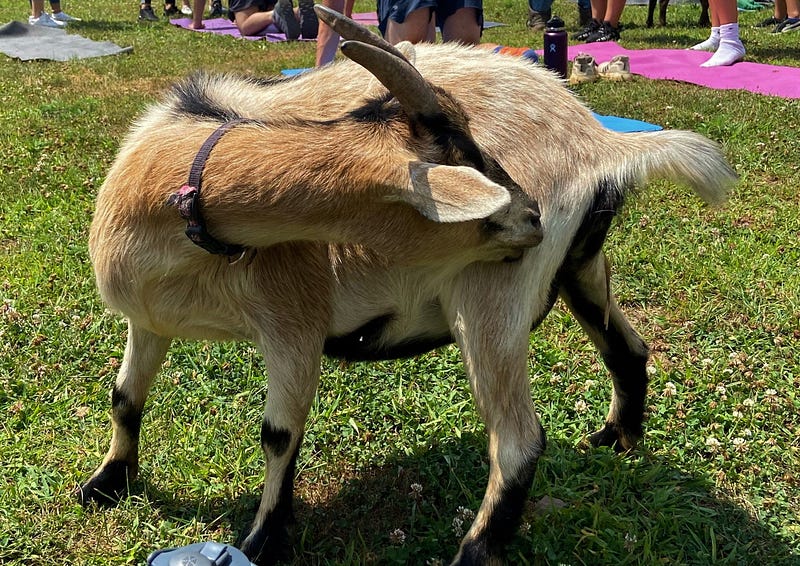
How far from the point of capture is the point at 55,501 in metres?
2.79

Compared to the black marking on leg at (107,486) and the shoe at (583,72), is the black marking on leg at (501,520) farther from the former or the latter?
the shoe at (583,72)

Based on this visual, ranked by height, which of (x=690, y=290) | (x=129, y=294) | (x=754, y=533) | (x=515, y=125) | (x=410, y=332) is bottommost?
(x=754, y=533)

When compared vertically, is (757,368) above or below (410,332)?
below

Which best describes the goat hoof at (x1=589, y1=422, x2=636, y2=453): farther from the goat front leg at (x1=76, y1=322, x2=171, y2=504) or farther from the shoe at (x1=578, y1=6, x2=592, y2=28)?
the shoe at (x1=578, y1=6, x2=592, y2=28)

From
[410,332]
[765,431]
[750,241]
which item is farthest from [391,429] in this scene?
[750,241]

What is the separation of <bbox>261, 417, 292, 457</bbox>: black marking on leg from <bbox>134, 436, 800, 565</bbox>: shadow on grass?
34 centimetres

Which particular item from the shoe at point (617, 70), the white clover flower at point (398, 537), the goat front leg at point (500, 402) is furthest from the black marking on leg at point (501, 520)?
the shoe at point (617, 70)

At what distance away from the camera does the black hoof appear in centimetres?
279

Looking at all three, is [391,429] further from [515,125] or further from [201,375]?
[515,125]

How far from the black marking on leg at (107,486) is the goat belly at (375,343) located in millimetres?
866

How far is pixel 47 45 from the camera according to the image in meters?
10.7

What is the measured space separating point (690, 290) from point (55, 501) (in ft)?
9.96

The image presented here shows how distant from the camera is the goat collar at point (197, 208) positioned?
208 centimetres

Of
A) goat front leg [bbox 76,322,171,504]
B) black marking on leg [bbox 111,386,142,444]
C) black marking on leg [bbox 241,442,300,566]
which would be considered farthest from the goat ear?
black marking on leg [bbox 111,386,142,444]
